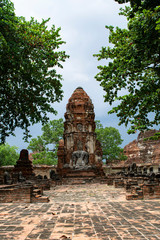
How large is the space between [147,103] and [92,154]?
1687 cm

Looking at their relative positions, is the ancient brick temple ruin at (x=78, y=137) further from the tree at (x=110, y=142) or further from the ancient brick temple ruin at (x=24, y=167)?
the tree at (x=110, y=142)

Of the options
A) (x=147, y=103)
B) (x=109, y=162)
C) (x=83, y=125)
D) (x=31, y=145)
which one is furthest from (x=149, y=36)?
(x=109, y=162)

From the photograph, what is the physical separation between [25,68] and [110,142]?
1366 inches

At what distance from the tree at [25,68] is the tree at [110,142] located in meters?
29.6

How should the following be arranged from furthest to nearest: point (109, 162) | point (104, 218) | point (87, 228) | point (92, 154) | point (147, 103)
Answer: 1. point (109, 162)
2. point (92, 154)
3. point (147, 103)
4. point (104, 218)
5. point (87, 228)

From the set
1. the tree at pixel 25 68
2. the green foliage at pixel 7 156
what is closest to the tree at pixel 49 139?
the green foliage at pixel 7 156

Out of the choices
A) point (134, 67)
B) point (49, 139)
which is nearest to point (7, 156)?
point (49, 139)

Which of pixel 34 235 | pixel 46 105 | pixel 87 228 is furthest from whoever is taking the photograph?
pixel 46 105

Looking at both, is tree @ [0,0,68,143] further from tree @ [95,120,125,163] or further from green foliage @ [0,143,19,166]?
tree @ [95,120,125,163]

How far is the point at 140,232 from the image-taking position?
3846 mm

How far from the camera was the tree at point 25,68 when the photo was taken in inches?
405

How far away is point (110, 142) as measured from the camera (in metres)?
43.2

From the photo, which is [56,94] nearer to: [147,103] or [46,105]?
[46,105]

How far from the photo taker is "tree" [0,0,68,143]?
10.3 meters
